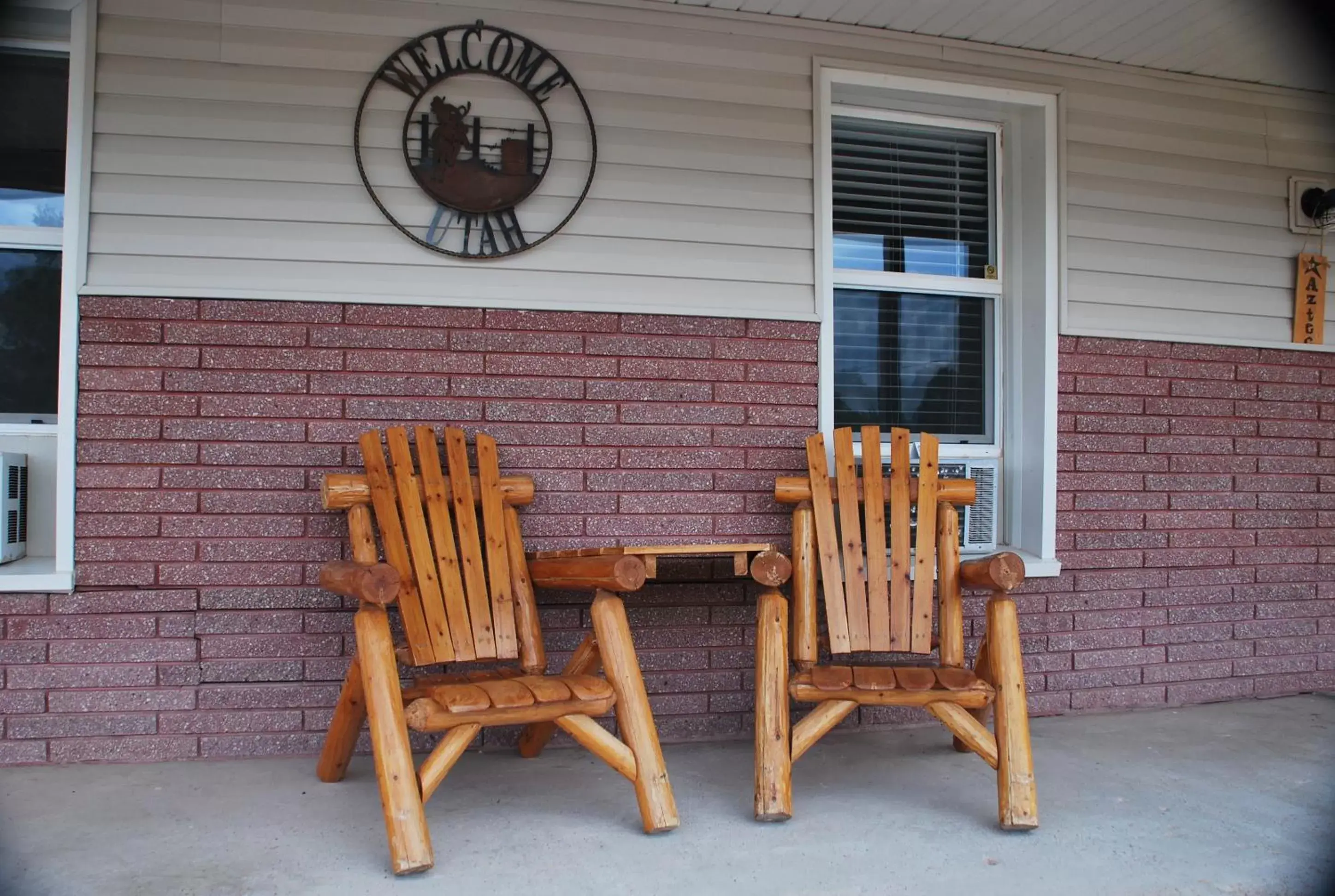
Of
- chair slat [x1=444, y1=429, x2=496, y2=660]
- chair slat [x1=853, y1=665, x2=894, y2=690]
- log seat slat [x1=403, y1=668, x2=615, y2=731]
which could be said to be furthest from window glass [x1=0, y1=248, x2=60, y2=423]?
chair slat [x1=853, y1=665, x2=894, y2=690]

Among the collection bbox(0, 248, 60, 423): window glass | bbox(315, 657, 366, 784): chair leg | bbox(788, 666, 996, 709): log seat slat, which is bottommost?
bbox(315, 657, 366, 784): chair leg

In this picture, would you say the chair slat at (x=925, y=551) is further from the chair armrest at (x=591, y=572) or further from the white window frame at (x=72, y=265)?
the white window frame at (x=72, y=265)

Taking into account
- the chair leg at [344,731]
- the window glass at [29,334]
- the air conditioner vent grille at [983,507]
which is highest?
the window glass at [29,334]

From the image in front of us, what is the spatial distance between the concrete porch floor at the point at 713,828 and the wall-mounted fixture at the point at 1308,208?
2.14m

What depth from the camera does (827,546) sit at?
10.5ft

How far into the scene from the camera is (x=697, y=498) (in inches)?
139

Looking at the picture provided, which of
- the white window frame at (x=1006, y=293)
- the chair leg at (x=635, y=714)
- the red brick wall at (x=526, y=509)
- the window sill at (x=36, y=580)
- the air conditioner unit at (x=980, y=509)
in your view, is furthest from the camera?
the air conditioner unit at (x=980, y=509)

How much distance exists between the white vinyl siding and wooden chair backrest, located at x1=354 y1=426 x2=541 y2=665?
592 millimetres

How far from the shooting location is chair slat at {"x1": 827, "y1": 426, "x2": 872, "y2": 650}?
10.3 ft

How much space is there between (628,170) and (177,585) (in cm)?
200

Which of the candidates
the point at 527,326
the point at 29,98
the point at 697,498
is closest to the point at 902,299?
the point at 697,498

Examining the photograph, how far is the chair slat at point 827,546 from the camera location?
3137mm

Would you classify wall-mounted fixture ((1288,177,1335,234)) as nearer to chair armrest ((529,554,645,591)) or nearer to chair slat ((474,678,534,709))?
chair armrest ((529,554,645,591))

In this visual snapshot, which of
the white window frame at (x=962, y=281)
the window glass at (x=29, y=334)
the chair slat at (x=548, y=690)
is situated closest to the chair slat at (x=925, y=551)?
the white window frame at (x=962, y=281)
